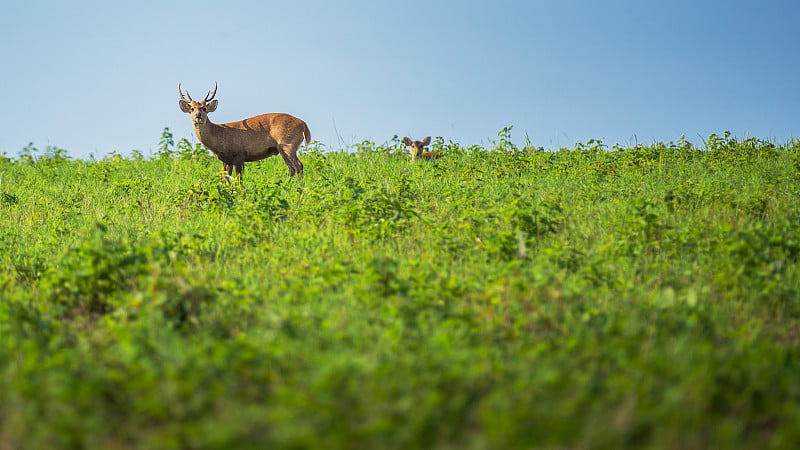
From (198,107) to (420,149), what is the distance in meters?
5.69

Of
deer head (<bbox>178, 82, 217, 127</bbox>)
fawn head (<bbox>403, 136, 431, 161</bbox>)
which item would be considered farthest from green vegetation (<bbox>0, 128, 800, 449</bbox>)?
fawn head (<bbox>403, 136, 431, 161</bbox>)

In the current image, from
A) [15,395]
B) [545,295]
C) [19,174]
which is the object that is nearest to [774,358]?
[545,295]

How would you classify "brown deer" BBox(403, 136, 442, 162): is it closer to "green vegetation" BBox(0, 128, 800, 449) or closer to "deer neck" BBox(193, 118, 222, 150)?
"deer neck" BBox(193, 118, 222, 150)

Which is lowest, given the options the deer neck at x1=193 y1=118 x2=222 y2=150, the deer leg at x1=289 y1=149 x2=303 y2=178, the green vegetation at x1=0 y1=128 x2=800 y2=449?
the green vegetation at x1=0 y1=128 x2=800 y2=449

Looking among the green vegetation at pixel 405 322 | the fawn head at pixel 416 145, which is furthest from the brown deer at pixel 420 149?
the green vegetation at pixel 405 322

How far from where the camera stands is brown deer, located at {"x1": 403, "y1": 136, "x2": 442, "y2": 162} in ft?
47.7

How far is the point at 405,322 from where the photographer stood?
182 inches

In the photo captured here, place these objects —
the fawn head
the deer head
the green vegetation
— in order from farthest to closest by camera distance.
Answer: the fawn head < the deer head < the green vegetation

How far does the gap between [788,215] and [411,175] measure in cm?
597

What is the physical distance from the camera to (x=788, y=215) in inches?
299

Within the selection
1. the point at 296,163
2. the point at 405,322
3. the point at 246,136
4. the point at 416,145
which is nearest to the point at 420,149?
the point at 416,145

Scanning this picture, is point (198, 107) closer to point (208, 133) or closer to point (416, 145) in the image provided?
point (208, 133)

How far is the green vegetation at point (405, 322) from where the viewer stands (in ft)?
10.7

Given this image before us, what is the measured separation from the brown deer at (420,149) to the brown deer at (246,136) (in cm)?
251
